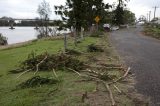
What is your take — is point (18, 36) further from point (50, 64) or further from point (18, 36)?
point (50, 64)

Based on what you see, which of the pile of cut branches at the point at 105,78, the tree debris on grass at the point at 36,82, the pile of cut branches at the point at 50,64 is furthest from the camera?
the pile of cut branches at the point at 50,64

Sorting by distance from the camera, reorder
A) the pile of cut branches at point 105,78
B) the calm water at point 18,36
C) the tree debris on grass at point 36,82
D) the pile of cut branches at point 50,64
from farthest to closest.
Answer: the calm water at point 18,36
the pile of cut branches at point 50,64
the tree debris on grass at point 36,82
the pile of cut branches at point 105,78

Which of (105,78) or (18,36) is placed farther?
(18,36)

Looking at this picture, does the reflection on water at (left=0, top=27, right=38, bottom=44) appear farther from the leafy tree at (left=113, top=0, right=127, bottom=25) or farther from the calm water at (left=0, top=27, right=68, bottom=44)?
the leafy tree at (left=113, top=0, right=127, bottom=25)

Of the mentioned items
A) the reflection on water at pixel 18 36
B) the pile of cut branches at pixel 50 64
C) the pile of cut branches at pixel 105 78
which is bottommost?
the reflection on water at pixel 18 36

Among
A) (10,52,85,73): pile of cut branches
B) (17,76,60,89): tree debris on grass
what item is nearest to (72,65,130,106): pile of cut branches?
(10,52,85,73): pile of cut branches

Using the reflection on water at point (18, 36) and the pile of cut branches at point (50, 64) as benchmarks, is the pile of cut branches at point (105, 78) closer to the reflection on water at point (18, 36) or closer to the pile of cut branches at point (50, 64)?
the pile of cut branches at point (50, 64)

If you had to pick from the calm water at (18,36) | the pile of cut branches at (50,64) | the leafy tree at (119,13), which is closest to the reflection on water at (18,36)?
the calm water at (18,36)

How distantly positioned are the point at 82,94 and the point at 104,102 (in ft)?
2.91

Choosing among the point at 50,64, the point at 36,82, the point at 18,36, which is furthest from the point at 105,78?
the point at 18,36

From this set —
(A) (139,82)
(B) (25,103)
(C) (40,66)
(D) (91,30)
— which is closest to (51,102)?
(B) (25,103)

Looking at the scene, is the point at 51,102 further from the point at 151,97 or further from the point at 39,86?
the point at 151,97

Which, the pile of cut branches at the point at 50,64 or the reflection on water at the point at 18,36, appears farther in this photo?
the reflection on water at the point at 18,36

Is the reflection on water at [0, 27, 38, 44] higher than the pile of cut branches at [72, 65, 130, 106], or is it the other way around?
the pile of cut branches at [72, 65, 130, 106]
